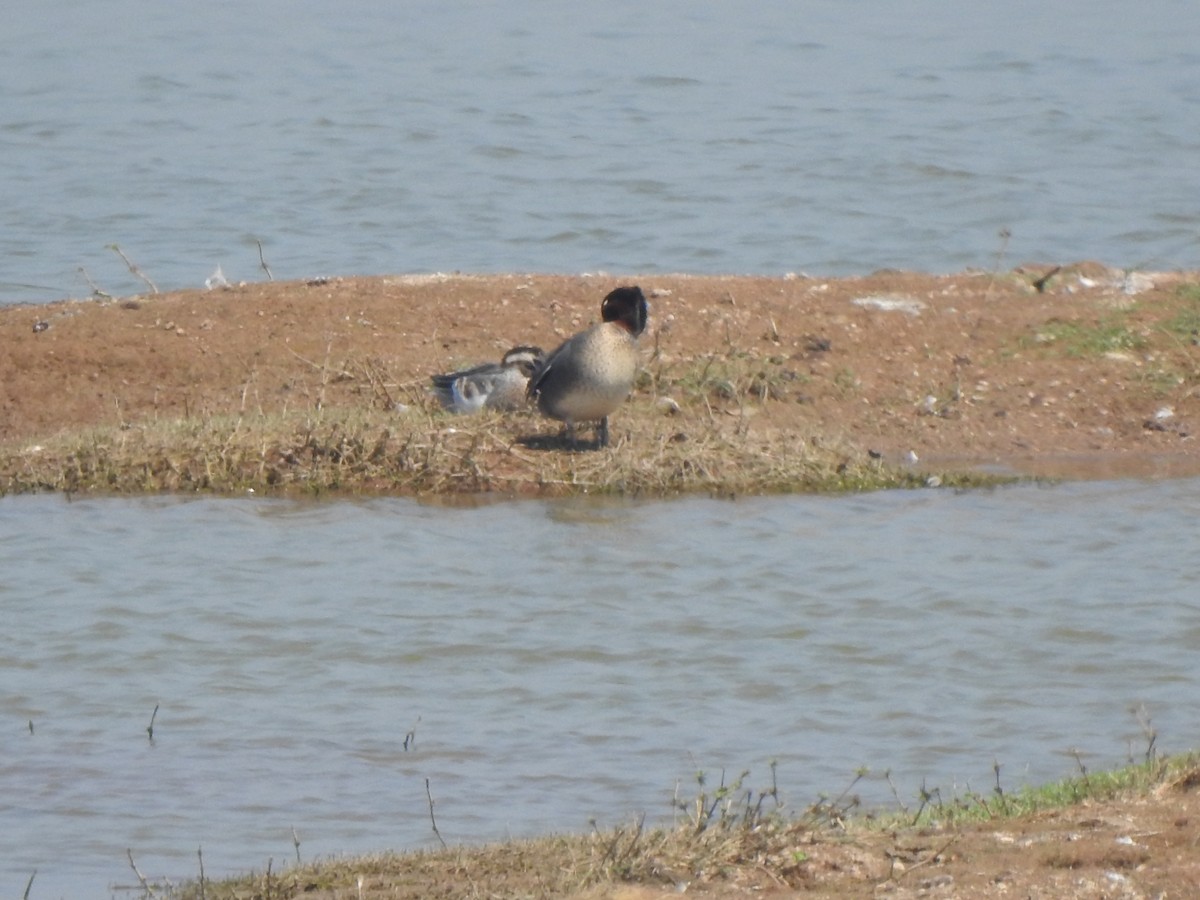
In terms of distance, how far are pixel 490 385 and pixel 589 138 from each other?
9.86 m

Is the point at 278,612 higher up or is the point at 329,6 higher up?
the point at 329,6

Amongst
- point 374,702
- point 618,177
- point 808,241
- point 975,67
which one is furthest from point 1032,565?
point 975,67

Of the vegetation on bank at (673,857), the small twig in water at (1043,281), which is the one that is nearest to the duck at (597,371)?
the small twig in water at (1043,281)

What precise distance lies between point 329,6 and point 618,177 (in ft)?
35.6

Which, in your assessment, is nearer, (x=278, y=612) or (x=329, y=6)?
(x=278, y=612)

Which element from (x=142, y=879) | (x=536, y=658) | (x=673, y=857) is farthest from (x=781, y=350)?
(x=142, y=879)

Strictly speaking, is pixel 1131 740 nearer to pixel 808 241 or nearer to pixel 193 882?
pixel 193 882

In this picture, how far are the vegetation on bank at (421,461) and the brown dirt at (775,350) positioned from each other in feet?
1.76

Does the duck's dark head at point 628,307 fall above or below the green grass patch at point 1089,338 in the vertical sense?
above

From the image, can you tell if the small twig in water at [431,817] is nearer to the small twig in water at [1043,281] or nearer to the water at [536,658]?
the water at [536,658]

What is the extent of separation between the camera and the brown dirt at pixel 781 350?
10.7 meters

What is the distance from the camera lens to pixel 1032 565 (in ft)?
27.7

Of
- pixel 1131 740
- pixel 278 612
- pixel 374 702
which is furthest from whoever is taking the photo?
pixel 278 612

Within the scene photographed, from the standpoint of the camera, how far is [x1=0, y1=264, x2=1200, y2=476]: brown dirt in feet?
35.1
